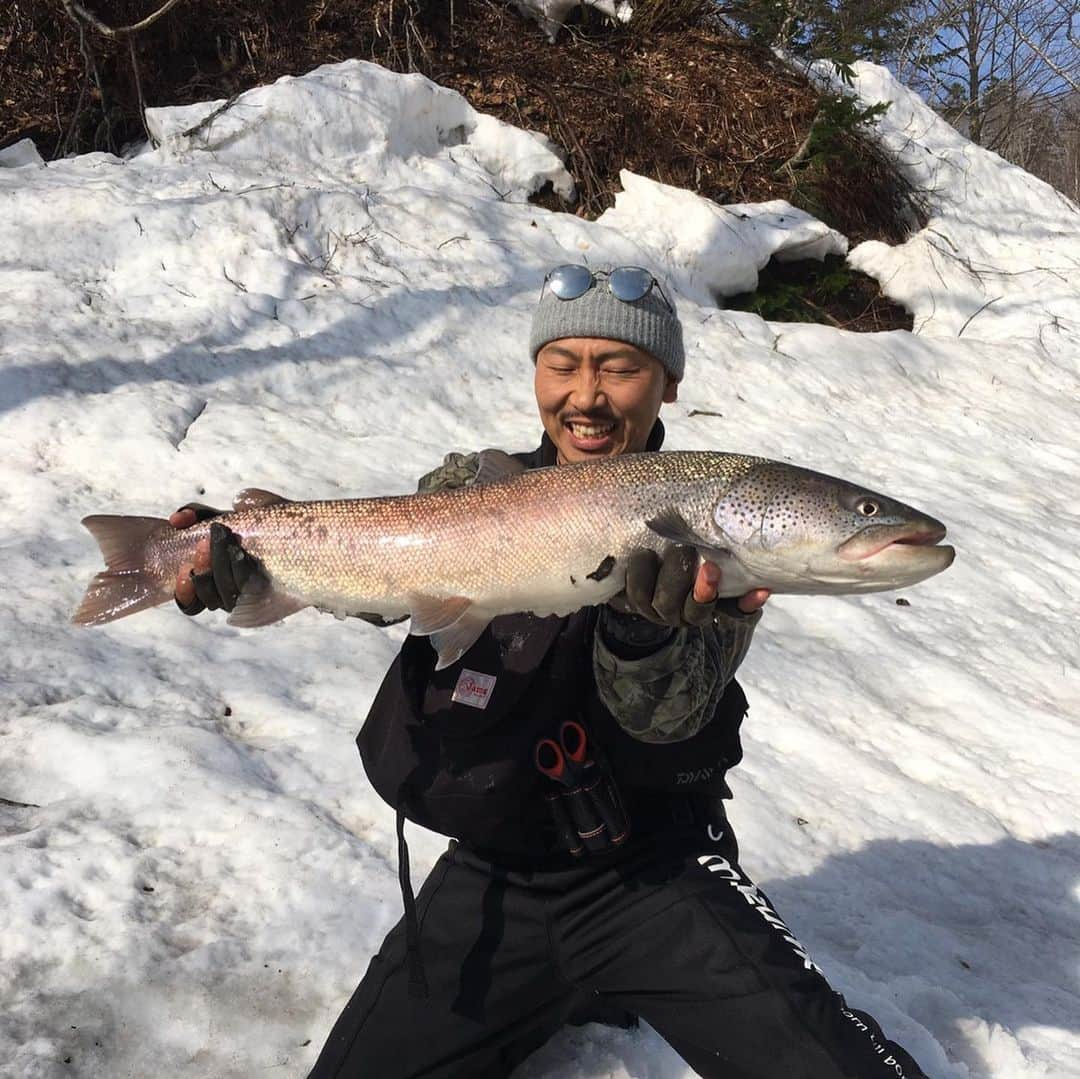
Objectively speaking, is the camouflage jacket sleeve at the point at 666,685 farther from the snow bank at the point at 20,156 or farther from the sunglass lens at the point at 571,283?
the snow bank at the point at 20,156

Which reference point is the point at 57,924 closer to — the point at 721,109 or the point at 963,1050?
the point at 963,1050

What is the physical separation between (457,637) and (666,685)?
0.60 metres

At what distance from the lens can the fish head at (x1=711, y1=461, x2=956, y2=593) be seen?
237 centimetres

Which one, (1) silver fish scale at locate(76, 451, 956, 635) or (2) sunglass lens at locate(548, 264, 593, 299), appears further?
(2) sunglass lens at locate(548, 264, 593, 299)

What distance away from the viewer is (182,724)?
3.50 m

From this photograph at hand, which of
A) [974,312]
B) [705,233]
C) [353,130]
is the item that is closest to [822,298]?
[705,233]

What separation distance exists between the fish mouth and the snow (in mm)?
1450

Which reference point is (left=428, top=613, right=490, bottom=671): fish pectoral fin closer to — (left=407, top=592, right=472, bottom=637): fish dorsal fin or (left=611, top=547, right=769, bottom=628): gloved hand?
(left=407, top=592, right=472, bottom=637): fish dorsal fin

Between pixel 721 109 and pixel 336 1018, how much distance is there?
36.3 ft

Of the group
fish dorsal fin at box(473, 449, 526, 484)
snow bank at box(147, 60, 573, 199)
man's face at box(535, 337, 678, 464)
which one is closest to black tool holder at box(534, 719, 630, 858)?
fish dorsal fin at box(473, 449, 526, 484)

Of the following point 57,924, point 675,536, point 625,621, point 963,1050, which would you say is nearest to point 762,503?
point 675,536

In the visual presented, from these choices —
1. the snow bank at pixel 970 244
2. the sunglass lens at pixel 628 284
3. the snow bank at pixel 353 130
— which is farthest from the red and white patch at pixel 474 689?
the snow bank at pixel 970 244

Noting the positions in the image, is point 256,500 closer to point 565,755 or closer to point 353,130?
point 565,755

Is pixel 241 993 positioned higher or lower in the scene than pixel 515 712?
lower
